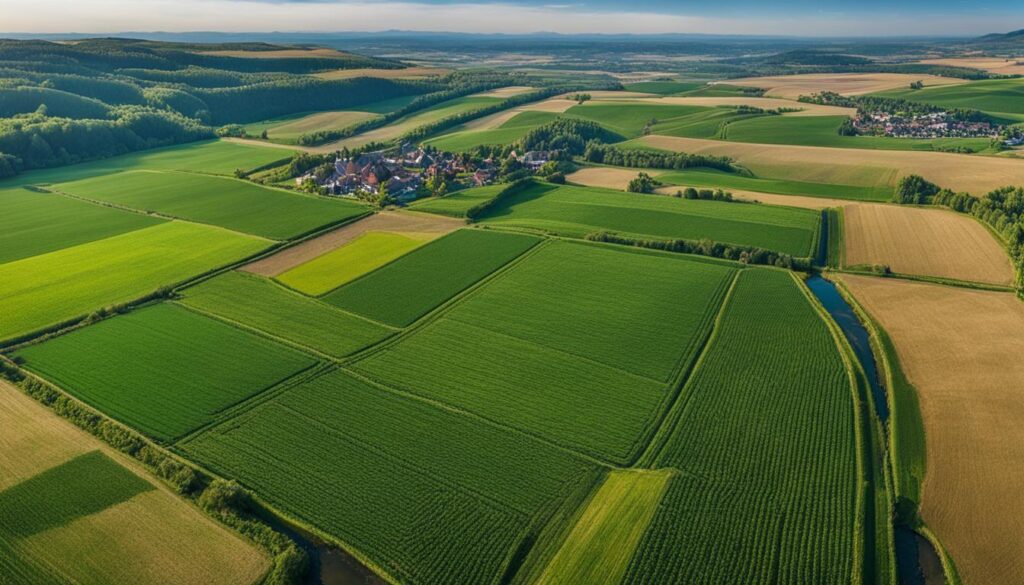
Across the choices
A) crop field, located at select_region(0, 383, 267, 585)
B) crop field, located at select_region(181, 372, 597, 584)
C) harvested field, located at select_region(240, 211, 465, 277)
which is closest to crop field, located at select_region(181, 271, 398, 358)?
harvested field, located at select_region(240, 211, 465, 277)

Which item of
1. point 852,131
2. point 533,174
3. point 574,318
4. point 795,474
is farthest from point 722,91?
point 795,474

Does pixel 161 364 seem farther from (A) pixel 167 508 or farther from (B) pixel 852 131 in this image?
(B) pixel 852 131

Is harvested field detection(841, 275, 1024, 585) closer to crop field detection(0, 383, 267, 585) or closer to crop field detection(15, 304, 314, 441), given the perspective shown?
crop field detection(0, 383, 267, 585)

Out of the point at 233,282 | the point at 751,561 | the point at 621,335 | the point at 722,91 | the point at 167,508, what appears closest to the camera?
the point at 751,561

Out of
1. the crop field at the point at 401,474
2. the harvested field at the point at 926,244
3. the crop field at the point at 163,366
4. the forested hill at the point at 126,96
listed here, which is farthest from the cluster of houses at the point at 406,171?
the crop field at the point at 401,474

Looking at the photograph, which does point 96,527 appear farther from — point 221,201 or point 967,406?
point 221,201

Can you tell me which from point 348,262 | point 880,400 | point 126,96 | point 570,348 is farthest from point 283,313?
point 126,96

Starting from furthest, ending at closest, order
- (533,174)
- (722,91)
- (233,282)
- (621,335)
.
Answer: (722,91) → (533,174) → (233,282) → (621,335)
